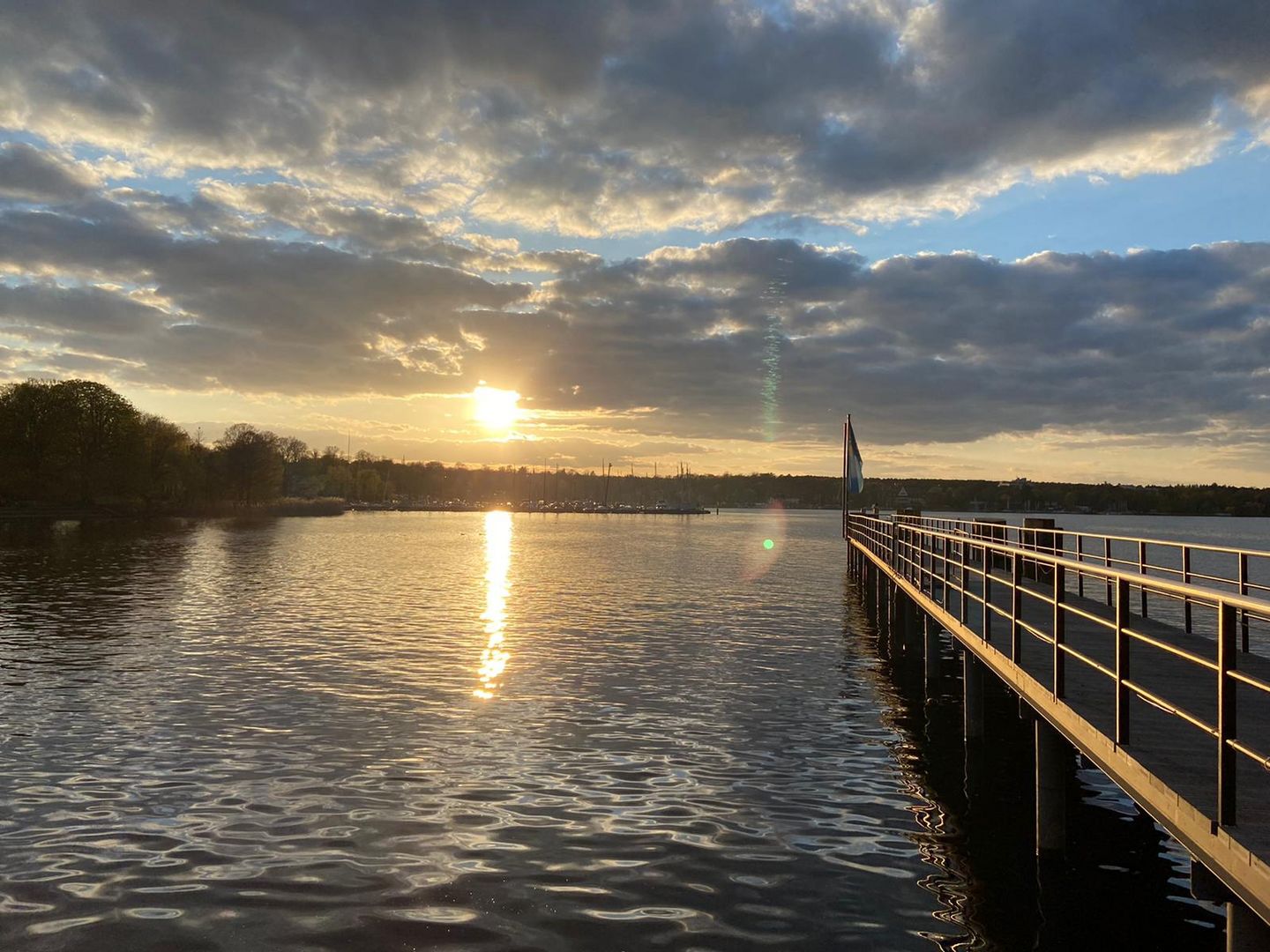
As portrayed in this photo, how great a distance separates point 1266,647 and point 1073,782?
19.0 meters

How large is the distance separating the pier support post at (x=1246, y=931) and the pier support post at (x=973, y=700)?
9.50 meters

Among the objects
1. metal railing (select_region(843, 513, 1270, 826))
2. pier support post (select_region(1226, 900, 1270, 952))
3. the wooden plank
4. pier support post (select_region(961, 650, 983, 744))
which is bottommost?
pier support post (select_region(961, 650, 983, 744))

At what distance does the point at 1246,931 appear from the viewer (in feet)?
19.5

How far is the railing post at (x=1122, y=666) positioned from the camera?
24.5 ft

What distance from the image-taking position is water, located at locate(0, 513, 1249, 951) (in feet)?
27.7

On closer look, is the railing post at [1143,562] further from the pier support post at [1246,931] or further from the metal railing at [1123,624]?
the pier support post at [1246,931]

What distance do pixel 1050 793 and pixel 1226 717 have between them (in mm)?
5370

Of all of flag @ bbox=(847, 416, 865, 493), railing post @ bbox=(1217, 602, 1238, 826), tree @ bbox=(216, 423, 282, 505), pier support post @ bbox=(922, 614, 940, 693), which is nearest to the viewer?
railing post @ bbox=(1217, 602, 1238, 826)

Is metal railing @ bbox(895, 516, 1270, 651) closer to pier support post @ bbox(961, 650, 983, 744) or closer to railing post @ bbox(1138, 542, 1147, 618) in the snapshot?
railing post @ bbox(1138, 542, 1147, 618)

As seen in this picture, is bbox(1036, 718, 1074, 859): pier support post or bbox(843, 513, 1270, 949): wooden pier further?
bbox(1036, 718, 1074, 859): pier support post

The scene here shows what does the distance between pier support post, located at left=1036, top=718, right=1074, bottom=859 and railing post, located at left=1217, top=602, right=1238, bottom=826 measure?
14.8ft

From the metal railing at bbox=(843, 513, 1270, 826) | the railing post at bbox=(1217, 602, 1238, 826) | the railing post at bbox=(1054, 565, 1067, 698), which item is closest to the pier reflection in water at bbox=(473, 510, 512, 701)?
the metal railing at bbox=(843, 513, 1270, 826)

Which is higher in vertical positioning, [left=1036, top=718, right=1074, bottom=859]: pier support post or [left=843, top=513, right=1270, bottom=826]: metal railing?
[left=843, top=513, right=1270, bottom=826]: metal railing

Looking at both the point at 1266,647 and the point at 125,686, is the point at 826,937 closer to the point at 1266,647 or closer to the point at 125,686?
the point at 125,686
